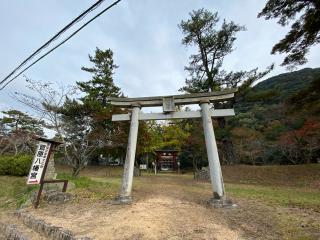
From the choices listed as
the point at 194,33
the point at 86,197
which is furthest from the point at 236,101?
the point at 86,197

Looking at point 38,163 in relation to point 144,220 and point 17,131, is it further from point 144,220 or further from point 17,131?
point 17,131

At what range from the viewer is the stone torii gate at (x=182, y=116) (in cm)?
729

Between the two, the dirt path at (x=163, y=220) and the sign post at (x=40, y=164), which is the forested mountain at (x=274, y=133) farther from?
the sign post at (x=40, y=164)

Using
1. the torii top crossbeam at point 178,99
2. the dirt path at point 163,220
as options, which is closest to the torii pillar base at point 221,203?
the dirt path at point 163,220

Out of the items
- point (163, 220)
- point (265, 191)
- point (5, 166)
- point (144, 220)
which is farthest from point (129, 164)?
point (5, 166)

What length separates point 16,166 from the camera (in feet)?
48.0

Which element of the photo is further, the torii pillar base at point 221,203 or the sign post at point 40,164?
the sign post at point 40,164

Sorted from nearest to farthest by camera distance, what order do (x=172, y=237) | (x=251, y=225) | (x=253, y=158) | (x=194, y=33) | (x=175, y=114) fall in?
(x=172, y=237) → (x=251, y=225) → (x=175, y=114) → (x=194, y=33) → (x=253, y=158)

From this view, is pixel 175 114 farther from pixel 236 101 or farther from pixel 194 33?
pixel 194 33

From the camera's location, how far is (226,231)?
482 cm

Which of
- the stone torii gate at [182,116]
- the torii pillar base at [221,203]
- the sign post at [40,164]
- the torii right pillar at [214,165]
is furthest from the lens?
the sign post at [40,164]

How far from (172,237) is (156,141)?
75.3ft

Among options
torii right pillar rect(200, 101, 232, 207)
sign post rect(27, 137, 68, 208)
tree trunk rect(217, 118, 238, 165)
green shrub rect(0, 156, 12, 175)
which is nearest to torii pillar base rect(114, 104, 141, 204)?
torii right pillar rect(200, 101, 232, 207)

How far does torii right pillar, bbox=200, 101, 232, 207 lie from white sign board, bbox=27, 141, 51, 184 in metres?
4.85
